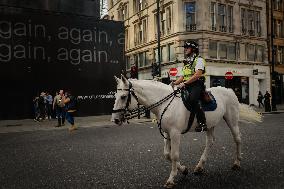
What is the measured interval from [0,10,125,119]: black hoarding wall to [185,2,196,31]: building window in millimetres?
9626

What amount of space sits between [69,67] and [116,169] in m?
20.1

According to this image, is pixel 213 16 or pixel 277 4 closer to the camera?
pixel 213 16

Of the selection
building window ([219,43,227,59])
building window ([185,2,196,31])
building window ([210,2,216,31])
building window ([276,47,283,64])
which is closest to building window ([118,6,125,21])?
building window ([185,2,196,31])

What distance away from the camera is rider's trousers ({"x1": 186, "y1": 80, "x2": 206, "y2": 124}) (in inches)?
233

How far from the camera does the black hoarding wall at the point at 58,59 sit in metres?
23.7

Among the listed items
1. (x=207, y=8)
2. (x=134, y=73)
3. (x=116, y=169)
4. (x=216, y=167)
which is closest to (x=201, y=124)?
(x=216, y=167)

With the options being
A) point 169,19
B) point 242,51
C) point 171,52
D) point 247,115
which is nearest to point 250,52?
point 242,51

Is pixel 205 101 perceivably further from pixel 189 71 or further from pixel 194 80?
pixel 189 71

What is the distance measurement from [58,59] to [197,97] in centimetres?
2113

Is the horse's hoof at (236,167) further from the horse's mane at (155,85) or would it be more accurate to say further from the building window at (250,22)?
the building window at (250,22)

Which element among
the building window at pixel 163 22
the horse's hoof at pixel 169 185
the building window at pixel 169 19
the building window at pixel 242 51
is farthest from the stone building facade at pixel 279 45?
the horse's hoof at pixel 169 185

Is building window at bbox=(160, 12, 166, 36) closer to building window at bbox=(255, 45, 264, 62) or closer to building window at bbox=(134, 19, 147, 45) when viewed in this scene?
building window at bbox=(134, 19, 147, 45)

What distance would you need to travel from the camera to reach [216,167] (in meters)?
6.81

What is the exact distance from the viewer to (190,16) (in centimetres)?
3556
